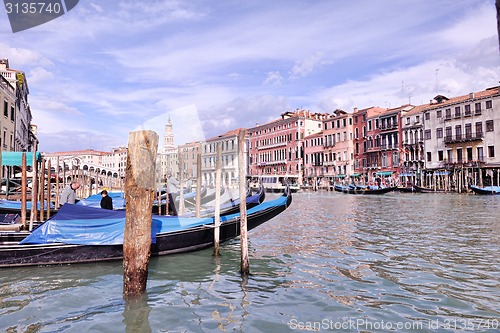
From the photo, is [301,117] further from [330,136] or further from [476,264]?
[476,264]

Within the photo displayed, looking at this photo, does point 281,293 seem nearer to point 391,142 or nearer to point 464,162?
point 464,162

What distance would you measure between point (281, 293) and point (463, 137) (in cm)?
3029

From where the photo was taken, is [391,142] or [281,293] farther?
[391,142]

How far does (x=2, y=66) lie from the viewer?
23281 millimetres

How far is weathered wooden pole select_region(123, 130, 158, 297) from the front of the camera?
4105 millimetres

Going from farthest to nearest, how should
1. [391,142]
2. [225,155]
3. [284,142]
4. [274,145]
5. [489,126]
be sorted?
[225,155], [274,145], [284,142], [391,142], [489,126]

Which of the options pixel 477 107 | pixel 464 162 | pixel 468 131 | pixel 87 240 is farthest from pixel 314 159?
pixel 87 240

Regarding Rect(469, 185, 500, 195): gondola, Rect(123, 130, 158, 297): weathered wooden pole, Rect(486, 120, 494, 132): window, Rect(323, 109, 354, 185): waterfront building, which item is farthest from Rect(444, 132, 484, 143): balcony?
Rect(123, 130, 158, 297): weathered wooden pole

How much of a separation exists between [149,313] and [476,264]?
4.75m

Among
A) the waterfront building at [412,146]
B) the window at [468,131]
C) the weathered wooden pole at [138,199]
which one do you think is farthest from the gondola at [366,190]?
the weathered wooden pole at [138,199]

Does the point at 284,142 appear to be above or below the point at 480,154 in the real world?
above

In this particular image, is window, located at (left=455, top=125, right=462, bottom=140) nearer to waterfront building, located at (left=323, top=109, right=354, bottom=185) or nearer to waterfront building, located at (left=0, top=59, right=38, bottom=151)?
waterfront building, located at (left=323, top=109, right=354, bottom=185)

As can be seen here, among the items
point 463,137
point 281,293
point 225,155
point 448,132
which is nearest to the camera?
point 281,293

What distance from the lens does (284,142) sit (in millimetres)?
48844
